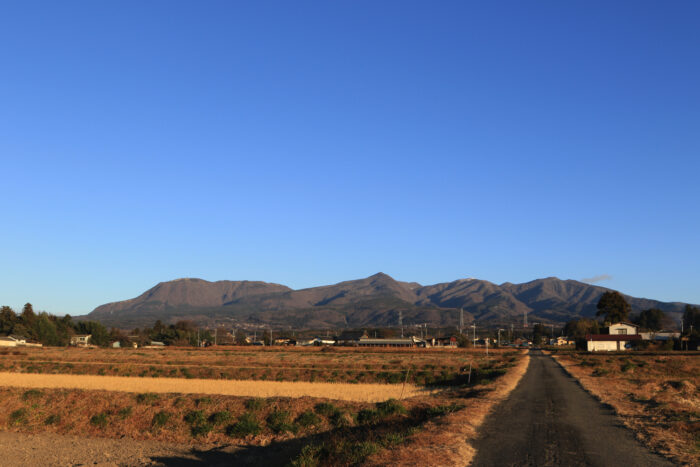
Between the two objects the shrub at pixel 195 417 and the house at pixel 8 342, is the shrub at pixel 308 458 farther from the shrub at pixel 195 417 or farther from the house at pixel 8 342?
the house at pixel 8 342

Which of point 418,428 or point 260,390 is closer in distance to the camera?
point 418,428

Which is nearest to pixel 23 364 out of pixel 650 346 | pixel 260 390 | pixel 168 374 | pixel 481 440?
pixel 168 374

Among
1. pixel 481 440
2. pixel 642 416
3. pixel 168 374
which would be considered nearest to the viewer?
pixel 481 440

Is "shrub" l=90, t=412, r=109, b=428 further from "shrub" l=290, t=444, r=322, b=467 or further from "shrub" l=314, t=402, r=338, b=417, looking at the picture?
"shrub" l=290, t=444, r=322, b=467

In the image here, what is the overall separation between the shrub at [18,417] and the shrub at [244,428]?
12.4 meters

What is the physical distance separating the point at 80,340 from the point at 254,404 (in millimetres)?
161749

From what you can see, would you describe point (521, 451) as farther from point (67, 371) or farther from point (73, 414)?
point (67, 371)

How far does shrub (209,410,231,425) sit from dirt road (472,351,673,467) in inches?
487

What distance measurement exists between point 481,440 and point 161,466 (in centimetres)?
1200

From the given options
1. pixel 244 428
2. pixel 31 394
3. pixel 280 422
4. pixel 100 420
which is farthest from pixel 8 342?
pixel 280 422

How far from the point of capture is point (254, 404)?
28891 millimetres

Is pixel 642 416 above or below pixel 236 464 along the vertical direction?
above

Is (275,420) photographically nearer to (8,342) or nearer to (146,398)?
(146,398)

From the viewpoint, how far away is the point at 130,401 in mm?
31391
